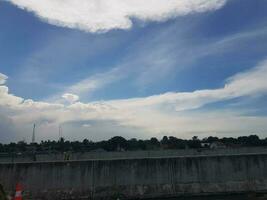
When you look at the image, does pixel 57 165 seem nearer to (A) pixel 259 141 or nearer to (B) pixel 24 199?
(B) pixel 24 199

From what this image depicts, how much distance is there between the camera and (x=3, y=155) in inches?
1112

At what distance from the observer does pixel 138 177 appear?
53.6ft

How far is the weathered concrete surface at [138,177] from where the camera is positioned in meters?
16.0

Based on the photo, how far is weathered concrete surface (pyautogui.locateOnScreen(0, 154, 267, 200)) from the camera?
16.0m

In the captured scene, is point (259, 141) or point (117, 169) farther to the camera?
point (259, 141)

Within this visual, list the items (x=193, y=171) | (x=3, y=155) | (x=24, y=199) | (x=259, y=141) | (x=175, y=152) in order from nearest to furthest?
(x=24, y=199) → (x=193, y=171) → (x=3, y=155) → (x=175, y=152) → (x=259, y=141)

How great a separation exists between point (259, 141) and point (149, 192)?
79.6 meters

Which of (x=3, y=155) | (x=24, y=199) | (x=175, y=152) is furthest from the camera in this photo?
(x=175, y=152)

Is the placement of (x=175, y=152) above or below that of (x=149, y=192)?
above

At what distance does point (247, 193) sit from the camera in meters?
16.4

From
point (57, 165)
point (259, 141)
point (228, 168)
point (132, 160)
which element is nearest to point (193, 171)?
point (228, 168)

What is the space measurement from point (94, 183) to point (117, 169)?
1098 mm

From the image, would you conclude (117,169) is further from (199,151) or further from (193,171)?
(199,151)

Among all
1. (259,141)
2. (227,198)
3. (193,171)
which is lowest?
(227,198)
